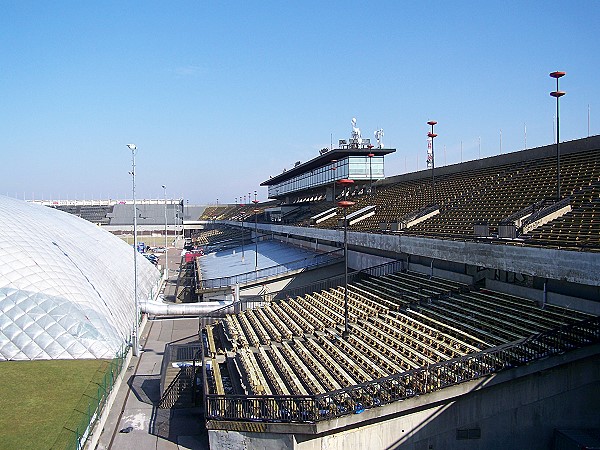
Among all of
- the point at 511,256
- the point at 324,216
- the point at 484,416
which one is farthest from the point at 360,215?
the point at 484,416

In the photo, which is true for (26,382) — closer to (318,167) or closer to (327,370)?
→ (327,370)

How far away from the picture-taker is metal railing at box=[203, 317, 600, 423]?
12.6 meters

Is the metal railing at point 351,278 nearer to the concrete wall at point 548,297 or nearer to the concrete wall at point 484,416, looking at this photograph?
the concrete wall at point 548,297

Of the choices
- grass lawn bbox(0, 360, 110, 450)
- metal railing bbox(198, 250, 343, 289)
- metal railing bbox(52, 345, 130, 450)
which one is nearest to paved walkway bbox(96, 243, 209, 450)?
metal railing bbox(52, 345, 130, 450)

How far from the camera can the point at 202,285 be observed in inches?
1391

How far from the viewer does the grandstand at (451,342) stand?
Answer: 42.2 feet

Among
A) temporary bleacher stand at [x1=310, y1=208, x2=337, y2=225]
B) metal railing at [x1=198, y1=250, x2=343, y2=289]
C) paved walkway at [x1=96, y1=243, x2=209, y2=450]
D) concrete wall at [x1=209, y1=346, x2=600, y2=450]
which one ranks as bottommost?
paved walkway at [x1=96, y1=243, x2=209, y2=450]

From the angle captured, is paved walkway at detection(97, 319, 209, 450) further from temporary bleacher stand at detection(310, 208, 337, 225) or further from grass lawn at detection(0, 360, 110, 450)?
temporary bleacher stand at detection(310, 208, 337, 225)

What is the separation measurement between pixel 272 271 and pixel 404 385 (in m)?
22.9

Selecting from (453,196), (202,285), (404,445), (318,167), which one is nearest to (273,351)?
(404,445)

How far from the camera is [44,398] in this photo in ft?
58.0

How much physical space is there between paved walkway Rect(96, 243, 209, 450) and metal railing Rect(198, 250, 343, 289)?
1130 centimetres

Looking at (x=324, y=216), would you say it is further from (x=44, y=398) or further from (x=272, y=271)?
(x=44, y=398)

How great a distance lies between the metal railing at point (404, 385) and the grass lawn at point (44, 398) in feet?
16.5
